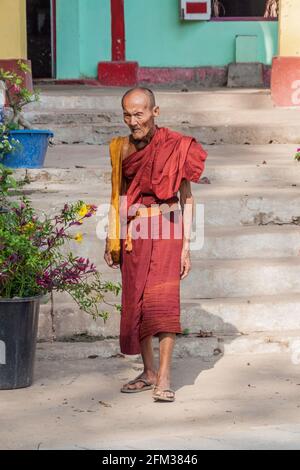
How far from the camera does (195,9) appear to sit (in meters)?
14.6

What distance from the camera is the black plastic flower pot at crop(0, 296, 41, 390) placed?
22.4 feet

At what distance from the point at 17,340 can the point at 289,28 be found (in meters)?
6.25

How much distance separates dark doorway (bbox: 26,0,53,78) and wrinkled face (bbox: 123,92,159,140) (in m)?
8.61

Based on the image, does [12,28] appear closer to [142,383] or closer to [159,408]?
[142,383]

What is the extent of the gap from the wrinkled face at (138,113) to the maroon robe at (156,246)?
10 cm

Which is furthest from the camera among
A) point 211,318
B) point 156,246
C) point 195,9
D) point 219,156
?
point 195,9

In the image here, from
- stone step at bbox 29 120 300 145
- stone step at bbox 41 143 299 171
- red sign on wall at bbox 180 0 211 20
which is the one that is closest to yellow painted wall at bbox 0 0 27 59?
stone step at bbox 29 120 300 145

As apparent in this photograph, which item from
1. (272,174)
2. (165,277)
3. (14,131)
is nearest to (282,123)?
(272,174)

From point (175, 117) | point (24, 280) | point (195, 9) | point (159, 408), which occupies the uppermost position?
point (195, 9)

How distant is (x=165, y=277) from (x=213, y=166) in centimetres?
347

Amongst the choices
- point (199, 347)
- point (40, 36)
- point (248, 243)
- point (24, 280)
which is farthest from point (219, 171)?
point (40, 36)

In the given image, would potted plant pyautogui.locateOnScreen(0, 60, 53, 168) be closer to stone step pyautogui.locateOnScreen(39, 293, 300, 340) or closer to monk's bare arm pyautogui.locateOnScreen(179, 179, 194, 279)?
stone step pyautogui.locateOnScreen(39, 293, 300, 340)

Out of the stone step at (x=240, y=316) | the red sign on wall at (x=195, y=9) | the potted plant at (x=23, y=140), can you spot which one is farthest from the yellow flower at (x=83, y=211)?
the red sign on wall at (x=195, y=9)

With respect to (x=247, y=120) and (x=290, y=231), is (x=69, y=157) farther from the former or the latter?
(x=290, y=231)
